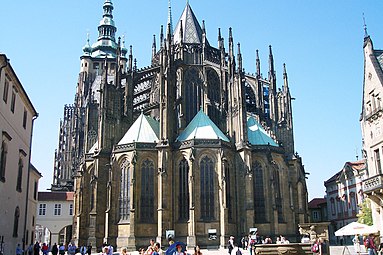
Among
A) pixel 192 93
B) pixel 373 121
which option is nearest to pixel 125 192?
pixel 192 93

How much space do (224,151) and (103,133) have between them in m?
13.4

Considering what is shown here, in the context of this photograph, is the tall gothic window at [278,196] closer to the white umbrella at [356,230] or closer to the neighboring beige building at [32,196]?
the white umbrella at [356,230]

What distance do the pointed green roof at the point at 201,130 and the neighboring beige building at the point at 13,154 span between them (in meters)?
17.3

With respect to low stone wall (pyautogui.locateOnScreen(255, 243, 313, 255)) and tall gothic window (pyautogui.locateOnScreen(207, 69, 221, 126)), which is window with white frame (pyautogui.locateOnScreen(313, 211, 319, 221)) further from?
low stone wall (pyautogui.locateOnScreen(255, 243, 313, 255))

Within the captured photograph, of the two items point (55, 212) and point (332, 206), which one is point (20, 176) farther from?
point (332, 206)

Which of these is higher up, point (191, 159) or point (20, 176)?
point (191, 159)

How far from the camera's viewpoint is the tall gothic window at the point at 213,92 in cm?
5091

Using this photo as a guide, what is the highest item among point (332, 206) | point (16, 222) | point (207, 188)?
point (207, 188)

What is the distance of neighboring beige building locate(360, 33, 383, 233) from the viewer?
106ft

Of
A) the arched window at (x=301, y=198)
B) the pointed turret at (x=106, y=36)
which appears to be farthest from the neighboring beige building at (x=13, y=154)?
the pointed turret at (x=106, y=36)

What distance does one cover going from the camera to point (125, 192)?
4431 centimetres

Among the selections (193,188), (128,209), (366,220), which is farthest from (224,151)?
(366,220)

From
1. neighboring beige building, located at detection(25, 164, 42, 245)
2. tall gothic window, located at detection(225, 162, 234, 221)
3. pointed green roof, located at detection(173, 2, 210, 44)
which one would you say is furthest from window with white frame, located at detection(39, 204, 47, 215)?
tall gothic window, located at detection(225, 162, 234, 221)

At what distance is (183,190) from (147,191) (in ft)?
11.9
